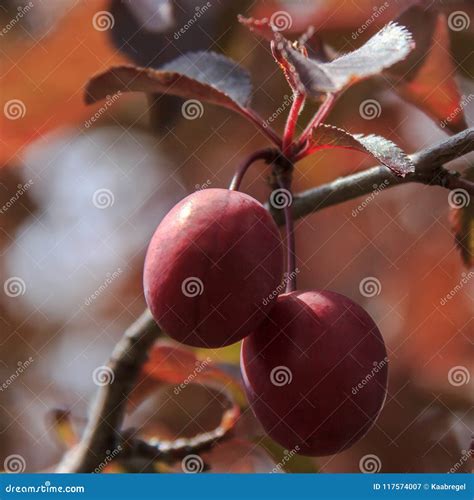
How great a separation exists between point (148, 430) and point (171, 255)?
57cm

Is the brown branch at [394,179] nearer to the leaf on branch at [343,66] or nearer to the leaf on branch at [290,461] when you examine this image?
the leaf on branch at [343,66]

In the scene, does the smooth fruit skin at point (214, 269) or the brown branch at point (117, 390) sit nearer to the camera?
the smooth fruit skin at point (214, 269)

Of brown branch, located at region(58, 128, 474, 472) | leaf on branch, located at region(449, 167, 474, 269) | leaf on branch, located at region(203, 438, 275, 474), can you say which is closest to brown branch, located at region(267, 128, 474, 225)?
brown branch, located at region(58, 128, 474, 472)

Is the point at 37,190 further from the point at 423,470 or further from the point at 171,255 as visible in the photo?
the point at 423,470

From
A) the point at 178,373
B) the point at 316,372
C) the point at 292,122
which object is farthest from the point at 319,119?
the point at 178,373

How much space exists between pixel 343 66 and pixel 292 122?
21 cm

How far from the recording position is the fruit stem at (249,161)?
2.42 ft

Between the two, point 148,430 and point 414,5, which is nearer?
point 414,5

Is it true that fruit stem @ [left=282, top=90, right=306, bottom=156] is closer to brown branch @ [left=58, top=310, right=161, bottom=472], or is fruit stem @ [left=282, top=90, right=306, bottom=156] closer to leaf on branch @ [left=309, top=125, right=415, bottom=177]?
leaf on branch @ [left=309, top=125, right=415, bottom=177]

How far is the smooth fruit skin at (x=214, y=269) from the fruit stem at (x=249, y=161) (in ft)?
0.20

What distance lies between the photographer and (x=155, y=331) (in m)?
0.80

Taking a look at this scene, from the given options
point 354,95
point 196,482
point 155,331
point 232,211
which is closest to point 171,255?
point 232,211

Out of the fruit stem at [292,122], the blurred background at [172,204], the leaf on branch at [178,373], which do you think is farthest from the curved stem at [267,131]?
the leaf on branch at [178,373]

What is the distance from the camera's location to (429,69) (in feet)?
3.59
